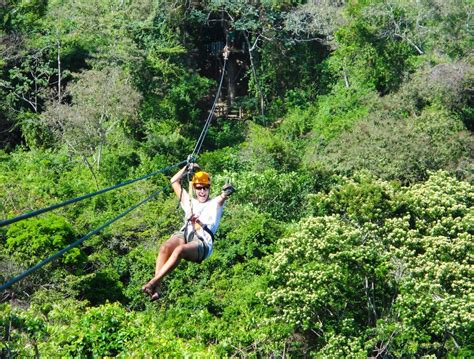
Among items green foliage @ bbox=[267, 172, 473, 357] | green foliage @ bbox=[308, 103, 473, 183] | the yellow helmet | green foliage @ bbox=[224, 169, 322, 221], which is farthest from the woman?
green foliage @ bbox=[308, 103, 473, 183]

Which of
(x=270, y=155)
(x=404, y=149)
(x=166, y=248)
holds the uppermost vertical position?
(x=166, y=248)

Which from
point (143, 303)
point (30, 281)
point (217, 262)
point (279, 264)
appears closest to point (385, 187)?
point (279, 264)

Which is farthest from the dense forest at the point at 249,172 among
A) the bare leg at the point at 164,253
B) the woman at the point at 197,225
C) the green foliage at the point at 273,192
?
the bare leg at the point at 164,253

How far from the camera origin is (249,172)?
68.0 feet

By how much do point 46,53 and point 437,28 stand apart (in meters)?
10.4

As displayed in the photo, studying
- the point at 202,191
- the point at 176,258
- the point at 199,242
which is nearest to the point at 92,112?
the point at 202,191

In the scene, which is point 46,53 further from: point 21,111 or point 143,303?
point 143,303

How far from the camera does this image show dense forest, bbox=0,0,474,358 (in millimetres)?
15969

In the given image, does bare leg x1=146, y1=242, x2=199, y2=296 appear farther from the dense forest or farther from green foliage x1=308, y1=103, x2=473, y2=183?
green foliage x1=308, y1=103, x2=473, y2=183

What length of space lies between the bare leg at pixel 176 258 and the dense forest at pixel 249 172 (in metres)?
4.45

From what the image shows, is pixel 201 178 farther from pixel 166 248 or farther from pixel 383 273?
pixel 383 273

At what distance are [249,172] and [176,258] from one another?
13.1 m

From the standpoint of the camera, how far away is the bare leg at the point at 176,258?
24.7ft

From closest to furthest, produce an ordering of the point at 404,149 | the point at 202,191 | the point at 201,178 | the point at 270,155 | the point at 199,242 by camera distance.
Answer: the point at 199,242
the point at 201,178
the point at 202,191
the point at 404,149
the point at 270,155
